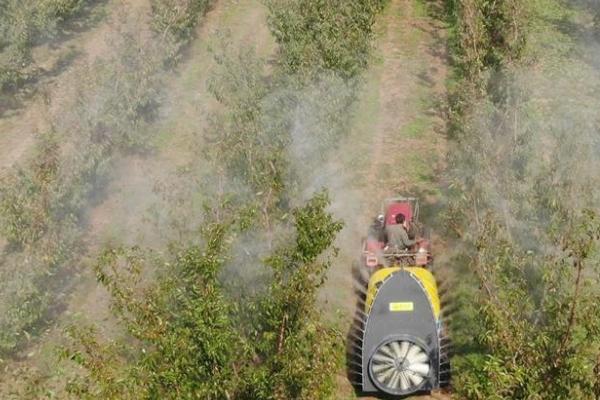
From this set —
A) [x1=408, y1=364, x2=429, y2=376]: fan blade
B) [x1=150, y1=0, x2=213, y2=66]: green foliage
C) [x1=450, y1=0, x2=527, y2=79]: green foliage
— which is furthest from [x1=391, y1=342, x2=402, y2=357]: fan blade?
[x1=150, y1=0, x2=213, y2=66]: green foliage

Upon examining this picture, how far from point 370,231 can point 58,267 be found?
8.13 metres

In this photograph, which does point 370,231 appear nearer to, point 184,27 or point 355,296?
point 355,296

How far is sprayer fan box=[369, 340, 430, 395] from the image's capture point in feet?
48.9

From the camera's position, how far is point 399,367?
49.3ft

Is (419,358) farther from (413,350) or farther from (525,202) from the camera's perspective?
(525,202)

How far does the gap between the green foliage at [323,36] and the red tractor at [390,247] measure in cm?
459

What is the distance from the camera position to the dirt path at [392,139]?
21575mm

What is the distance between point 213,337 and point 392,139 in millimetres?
17467

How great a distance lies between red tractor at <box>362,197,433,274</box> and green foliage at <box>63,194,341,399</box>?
6366 mm

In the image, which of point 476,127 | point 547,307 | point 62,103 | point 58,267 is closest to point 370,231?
point 476,127

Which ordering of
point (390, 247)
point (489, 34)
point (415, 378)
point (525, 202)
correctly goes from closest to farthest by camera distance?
1. point (415, 378)
2. point (390, 247)
3. point (525, 202)
4. point (489, 34)

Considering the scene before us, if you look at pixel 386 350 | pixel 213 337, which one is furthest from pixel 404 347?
pixel 213 337

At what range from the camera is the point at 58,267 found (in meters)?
19.6

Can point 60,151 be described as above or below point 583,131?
above
